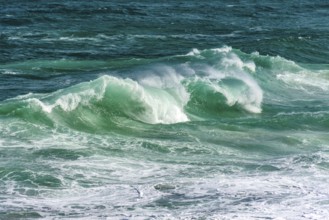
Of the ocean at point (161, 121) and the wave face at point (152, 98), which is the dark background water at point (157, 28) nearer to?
the ocean at point (161, 121)

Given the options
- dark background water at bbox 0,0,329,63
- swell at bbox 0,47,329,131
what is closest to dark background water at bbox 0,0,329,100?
dark background water at bbox 0,0,329,63

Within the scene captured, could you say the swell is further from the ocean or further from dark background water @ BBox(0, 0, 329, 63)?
dark background water @ BBox(0, 0, 329, 63)

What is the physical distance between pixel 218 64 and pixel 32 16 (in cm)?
1616

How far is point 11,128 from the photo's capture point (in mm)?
18859

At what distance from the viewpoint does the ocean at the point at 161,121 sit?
1441 cm

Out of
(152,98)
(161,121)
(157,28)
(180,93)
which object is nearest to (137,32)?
(157,28)

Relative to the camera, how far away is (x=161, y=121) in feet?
70.5

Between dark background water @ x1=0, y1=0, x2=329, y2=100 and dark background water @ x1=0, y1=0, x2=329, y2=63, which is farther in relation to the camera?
dark background water @ x1=0, y1=0, x2=329, y2=63

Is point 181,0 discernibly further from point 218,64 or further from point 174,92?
point 174,92

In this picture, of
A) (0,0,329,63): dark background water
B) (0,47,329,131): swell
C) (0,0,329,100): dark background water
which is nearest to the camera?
(0,47,329,131): swell

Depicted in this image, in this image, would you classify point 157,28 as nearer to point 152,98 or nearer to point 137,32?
point 137,32

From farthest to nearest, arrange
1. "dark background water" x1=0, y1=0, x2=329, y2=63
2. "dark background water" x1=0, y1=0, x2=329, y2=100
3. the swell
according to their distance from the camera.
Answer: "dark background water" x1=0, y1=0, x2=329, y2=63 < "dark background water" x1=0, y1=0, x2=329, y2=100 < the swell

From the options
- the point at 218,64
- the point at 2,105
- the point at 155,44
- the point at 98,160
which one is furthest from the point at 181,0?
the point at 98,160

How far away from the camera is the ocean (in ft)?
47.3
